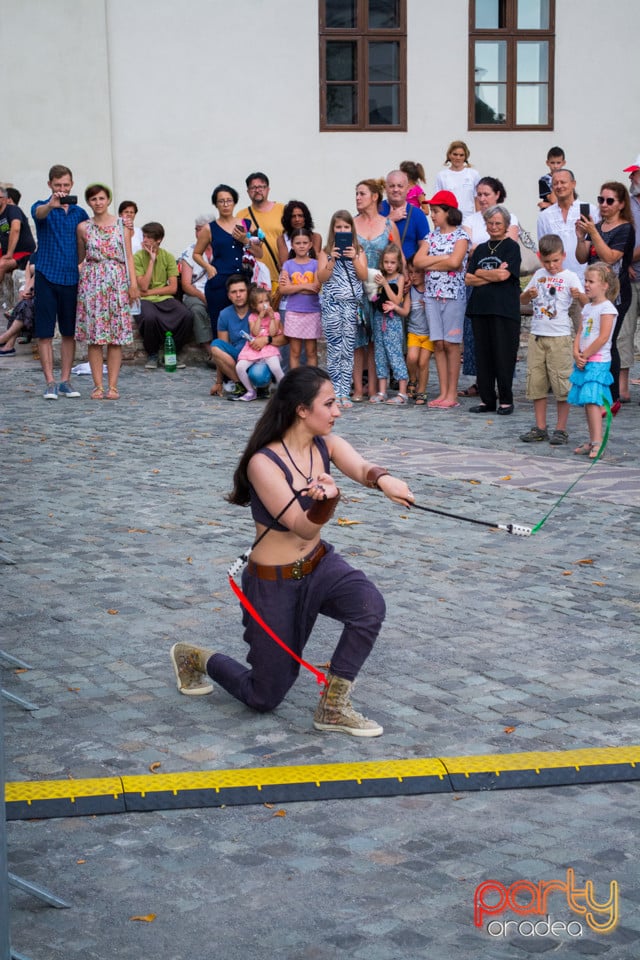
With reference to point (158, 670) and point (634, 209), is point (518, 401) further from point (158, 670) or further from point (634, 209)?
point (158, 670)

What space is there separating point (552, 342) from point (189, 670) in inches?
241

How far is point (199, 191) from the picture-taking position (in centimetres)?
1895

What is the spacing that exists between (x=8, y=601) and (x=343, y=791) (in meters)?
2.70

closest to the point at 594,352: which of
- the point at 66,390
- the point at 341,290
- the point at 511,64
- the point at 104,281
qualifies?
the point at 341,290

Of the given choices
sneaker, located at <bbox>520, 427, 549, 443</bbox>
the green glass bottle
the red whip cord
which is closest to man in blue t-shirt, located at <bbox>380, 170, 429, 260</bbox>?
sneaker, located at <bbox>520, 427, 549, 443</bbox>

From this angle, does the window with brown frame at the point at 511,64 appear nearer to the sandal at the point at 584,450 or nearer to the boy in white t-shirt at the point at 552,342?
the boy in white t-shirt at the point at 552,342

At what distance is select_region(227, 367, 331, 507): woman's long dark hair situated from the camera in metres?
5.15

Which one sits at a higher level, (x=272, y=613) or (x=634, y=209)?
(x=634, y=209)

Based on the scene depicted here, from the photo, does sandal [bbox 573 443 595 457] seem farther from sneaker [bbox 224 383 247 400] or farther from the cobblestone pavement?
sneaker [bbox 224 383 247 400]

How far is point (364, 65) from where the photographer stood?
19359 mm

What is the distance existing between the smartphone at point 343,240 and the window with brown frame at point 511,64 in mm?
7591

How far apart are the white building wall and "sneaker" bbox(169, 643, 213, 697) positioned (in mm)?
14049

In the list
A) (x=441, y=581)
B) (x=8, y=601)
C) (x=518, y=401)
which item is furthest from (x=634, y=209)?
(x=8, y=601)

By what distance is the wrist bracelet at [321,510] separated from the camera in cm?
487
